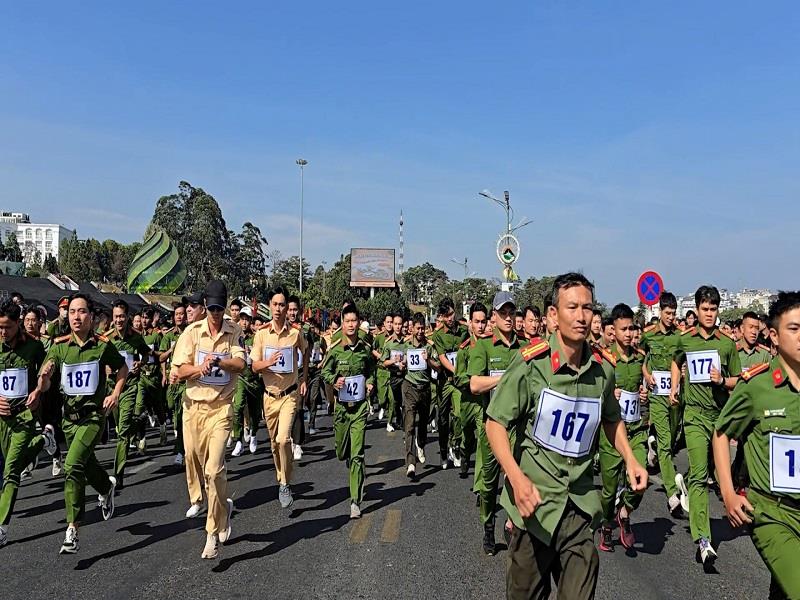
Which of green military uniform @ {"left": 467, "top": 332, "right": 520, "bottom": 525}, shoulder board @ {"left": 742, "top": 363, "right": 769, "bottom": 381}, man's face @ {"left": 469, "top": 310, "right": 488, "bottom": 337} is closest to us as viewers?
shoulder board @ {"left": 742, "top": 363, "right": 769, "bottom": 381}

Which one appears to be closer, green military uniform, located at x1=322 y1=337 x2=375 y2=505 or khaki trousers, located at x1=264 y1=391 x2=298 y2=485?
green military uniform, located at x1=322 y1=337 x2=375 y2=505

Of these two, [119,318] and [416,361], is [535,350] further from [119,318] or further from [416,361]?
[119,318]

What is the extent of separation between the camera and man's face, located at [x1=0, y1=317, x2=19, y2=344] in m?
6.89

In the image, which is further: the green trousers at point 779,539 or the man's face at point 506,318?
the man's face at point 506,318

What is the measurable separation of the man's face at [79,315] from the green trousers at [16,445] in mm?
986

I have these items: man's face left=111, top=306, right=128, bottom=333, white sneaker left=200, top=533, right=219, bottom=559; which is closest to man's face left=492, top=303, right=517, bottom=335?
white sneaker left=200, top=533, right=219, bottom=559

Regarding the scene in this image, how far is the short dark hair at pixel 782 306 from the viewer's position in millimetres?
3740

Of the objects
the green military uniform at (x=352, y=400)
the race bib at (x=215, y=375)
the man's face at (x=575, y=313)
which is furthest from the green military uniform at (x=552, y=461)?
the green military uniform at (x=352, y=400)

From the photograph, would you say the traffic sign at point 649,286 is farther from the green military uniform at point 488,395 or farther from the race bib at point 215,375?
the race bib at point 215,375

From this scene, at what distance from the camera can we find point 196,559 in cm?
611

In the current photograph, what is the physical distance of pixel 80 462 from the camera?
21.3 ft

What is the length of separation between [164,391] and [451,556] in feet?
23.6

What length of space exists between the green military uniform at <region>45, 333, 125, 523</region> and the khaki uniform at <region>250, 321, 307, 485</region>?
1.74 metres

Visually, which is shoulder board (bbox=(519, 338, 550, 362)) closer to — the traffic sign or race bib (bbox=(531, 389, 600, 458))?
race bib (bbox=(531, 389, 600, 458))
